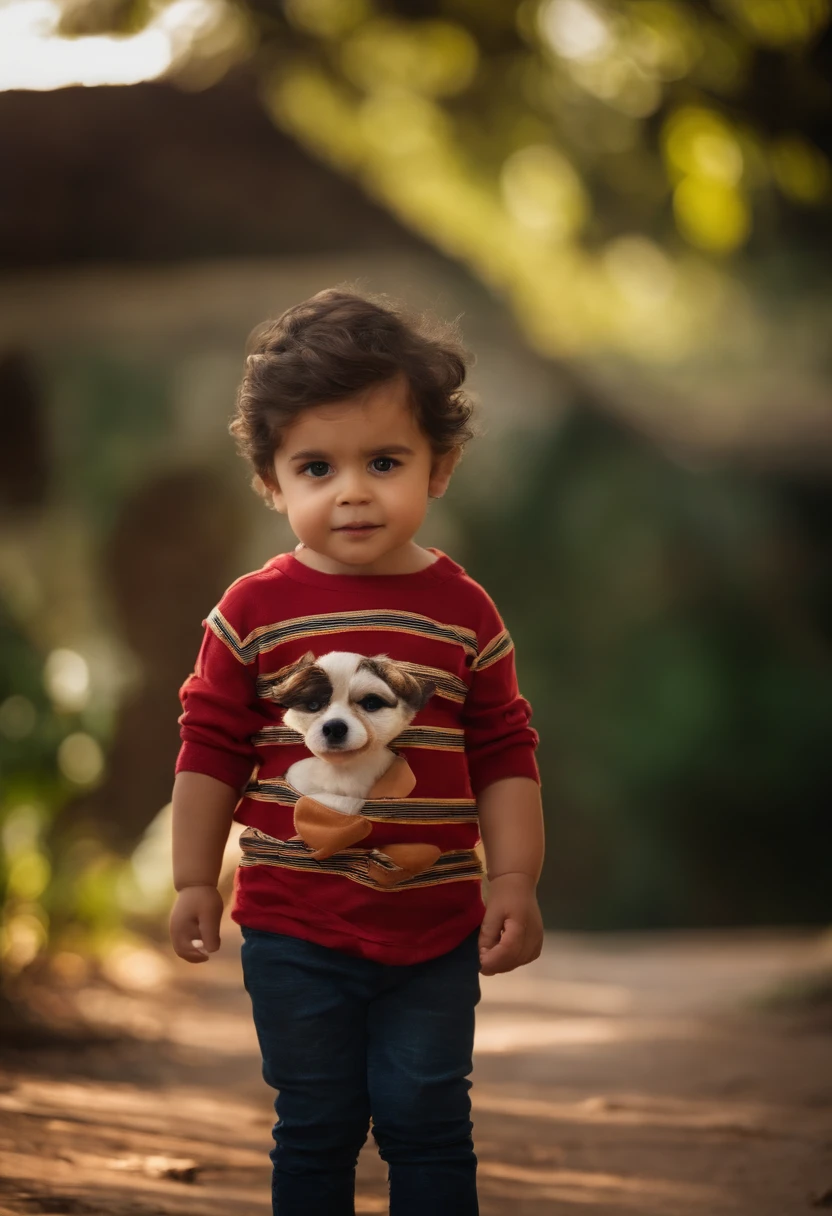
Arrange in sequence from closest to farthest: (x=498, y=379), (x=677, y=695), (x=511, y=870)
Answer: (x=511, y=870)
(x=498, y=379)
(x=677, y=695)

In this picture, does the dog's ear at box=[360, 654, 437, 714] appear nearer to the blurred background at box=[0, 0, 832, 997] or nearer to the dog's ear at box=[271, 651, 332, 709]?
the dog's ear at box=[271, 651, 332, 709]

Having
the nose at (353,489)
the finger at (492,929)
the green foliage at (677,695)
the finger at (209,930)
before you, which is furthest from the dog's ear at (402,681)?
the green foliage at (677,695)

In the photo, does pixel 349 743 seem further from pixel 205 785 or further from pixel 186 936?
pixel 186 936

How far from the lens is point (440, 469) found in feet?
6.97

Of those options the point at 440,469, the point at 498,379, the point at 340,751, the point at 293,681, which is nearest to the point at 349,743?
the point at 340,751

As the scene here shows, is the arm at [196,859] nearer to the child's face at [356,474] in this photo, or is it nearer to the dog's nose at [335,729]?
the dog's nose at [335,729]

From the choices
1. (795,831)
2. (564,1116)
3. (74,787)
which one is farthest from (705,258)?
(564,1116)

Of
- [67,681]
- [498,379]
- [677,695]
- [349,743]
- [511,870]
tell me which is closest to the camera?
[349,743]

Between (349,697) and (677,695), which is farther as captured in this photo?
(677,695)

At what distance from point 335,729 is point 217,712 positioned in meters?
0.20

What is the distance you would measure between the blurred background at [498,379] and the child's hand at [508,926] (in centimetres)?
245

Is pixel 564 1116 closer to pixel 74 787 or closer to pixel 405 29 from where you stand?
pixel 74 787

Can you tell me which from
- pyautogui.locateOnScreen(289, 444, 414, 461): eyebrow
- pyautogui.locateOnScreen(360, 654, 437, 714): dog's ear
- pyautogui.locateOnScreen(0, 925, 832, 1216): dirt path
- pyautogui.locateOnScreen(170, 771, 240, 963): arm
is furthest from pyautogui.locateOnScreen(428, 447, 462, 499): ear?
pyautogui.locateOnScreen(0, 925, 832, 1216): dirt path

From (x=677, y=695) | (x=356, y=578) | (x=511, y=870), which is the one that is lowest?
(x=511, y=870)
